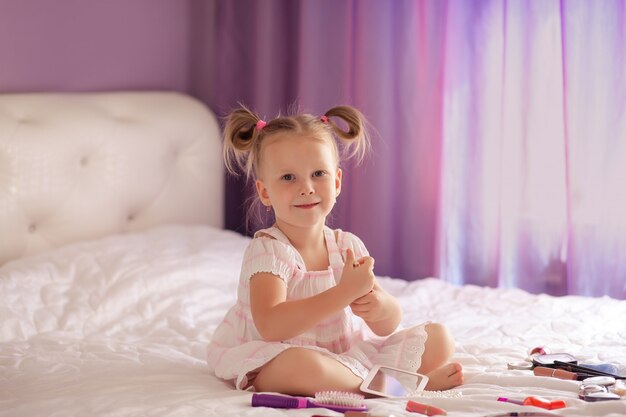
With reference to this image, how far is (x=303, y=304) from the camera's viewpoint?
176 cm

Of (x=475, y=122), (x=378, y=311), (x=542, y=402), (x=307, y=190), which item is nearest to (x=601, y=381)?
(x=542, y=402)

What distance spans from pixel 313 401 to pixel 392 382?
7.7 inches

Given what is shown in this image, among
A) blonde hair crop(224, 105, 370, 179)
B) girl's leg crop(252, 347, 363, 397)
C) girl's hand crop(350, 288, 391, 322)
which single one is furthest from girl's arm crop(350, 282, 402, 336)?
blonde hair crop(224, 105, 370, 179)

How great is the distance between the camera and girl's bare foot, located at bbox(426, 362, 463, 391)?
184 cm

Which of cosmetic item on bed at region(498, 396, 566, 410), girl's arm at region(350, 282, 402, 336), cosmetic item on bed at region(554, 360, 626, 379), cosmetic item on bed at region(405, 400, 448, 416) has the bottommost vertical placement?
cosmetic item on bed at region(554, 360, 626, 379)

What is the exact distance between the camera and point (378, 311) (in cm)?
183

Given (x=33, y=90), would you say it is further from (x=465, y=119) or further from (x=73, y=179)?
(x=465, y=119)

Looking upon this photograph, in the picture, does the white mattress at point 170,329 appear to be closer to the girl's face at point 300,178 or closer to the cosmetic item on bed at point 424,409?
the cosmetic item on bed at point 424,409

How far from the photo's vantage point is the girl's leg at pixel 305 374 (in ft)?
5.65

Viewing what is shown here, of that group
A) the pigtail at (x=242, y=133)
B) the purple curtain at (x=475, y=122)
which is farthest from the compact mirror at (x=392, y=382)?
the purple curtain at (x=475, y=122)

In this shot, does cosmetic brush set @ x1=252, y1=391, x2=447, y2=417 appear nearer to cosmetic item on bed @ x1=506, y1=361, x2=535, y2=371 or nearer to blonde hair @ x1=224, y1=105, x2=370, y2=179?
cosmetic item on bed @ x1=506, y1=361, x2=535, y2=371

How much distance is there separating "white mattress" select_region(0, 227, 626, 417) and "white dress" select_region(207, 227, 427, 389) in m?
0.07

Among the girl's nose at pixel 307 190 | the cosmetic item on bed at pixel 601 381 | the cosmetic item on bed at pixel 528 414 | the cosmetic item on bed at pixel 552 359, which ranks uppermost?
the girl's nose at pixel 307 190

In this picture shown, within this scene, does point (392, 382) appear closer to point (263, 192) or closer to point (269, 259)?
point (269, 259)
